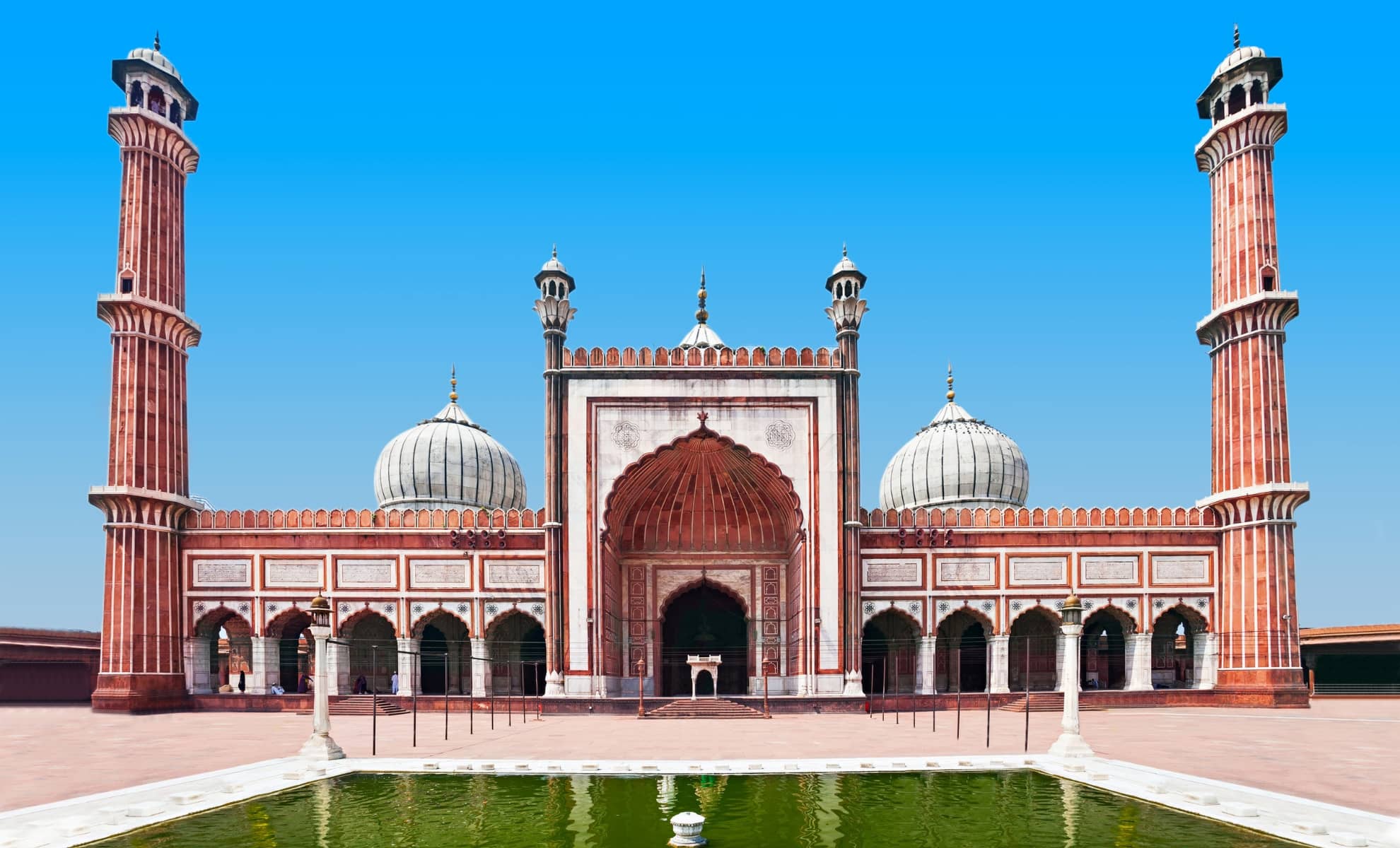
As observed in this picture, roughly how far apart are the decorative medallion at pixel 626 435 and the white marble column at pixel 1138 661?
43.2ft

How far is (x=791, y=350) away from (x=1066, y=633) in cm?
1225

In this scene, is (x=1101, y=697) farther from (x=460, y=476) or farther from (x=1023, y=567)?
(x=460, y=476)

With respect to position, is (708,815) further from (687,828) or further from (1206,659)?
(1206,659)

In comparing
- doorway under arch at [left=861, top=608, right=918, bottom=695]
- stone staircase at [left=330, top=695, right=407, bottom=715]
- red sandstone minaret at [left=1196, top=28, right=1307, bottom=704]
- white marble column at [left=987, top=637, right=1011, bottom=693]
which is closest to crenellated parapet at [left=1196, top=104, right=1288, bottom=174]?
red sandstone minaret at [left=1196, top=28, right=1307, bottom=704]

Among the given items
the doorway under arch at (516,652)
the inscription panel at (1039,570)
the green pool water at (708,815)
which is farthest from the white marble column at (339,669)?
the inscription panel at (1039,570)

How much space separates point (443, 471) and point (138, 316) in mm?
9956

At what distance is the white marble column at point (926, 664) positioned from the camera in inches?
983

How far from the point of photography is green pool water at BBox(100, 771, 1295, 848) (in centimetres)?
821

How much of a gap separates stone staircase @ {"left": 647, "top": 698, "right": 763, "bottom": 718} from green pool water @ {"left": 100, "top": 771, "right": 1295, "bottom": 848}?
1027 cm

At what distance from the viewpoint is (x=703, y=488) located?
26.9 metres

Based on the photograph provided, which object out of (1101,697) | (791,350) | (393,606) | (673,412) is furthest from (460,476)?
(1101,697)

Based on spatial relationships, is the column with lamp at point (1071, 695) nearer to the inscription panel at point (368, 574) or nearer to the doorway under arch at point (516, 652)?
the doorway under arch at point (516, 652)

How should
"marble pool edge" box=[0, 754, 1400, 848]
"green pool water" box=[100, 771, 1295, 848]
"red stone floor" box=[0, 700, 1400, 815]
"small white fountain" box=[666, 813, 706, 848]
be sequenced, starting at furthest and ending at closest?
"red stone floor" box=[0, 700, 1400, 815]
"marble pool edge" box=[0, 754, 1400, 848]
"green pool water" box=[100, 771, 1295, 848]
"small white fountain" box=[666, 813, 706, 848]

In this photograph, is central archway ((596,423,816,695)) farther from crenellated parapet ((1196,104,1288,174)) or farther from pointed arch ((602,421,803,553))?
crenellated parapet ((1196,104,1288,174))
